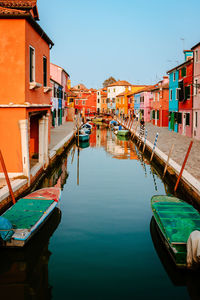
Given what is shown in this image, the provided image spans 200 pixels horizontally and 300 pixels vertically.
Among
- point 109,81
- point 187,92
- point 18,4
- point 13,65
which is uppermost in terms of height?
point 109,81

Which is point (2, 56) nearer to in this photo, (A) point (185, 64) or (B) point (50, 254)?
(B) point (50, 254)

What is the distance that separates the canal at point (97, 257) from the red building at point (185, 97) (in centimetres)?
1462

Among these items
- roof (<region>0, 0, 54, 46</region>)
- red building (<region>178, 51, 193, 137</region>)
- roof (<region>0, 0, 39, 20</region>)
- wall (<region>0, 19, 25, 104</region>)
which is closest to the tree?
red building (<region>178, 51, 193, 137</region>)

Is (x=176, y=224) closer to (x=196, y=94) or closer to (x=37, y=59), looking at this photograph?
(x=37, y=59)

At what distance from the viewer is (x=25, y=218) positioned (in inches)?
331

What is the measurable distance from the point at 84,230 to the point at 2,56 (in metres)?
6.52

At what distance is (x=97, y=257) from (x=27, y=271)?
1.63 m

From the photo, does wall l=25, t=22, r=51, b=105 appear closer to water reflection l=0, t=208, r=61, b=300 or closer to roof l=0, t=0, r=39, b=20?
roof l=0, t=0, r=39, b=20

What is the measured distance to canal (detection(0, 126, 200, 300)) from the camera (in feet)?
20.9

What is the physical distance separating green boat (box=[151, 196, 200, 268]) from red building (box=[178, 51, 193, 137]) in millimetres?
18230

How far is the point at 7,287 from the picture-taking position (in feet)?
21.1

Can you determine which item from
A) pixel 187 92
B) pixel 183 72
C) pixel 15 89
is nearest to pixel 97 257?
pixel 15 89

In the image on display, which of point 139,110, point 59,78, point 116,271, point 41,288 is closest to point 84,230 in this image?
point 116,271

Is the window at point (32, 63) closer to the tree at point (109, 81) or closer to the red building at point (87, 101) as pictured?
the red building at point (87, 101)
